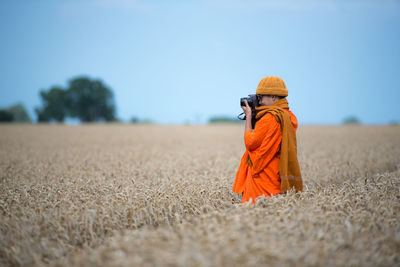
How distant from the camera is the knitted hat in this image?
3455 millimetres

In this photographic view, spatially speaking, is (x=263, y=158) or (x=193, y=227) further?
(x=263, y=158)

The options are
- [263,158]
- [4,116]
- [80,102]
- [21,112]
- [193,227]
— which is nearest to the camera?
[193,227]

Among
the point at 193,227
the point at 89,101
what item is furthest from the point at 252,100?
the point at 89,101

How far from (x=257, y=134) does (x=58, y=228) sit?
8.68 ft

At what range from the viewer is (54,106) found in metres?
58.6

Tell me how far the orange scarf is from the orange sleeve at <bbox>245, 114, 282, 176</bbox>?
77 mm

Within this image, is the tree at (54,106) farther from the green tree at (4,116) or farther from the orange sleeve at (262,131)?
the orange sleeve at (262,131)

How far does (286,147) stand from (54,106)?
65268 mm

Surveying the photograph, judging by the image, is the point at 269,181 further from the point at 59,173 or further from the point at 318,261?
the point at 59,173

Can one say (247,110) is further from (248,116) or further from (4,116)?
(4,116)

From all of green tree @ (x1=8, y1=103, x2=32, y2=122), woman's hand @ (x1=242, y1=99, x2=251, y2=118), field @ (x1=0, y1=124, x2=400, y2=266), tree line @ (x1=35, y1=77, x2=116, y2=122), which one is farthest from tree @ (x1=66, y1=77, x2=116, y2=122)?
woman's hand @ (x1=242, y1=99, x2=251, y2=118)

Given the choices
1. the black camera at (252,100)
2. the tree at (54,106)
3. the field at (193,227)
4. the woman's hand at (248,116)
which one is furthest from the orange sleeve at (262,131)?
the tree at (54,106)

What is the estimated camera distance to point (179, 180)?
16.5 feet

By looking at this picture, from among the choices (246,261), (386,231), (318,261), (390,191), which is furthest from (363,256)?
(390,191)
